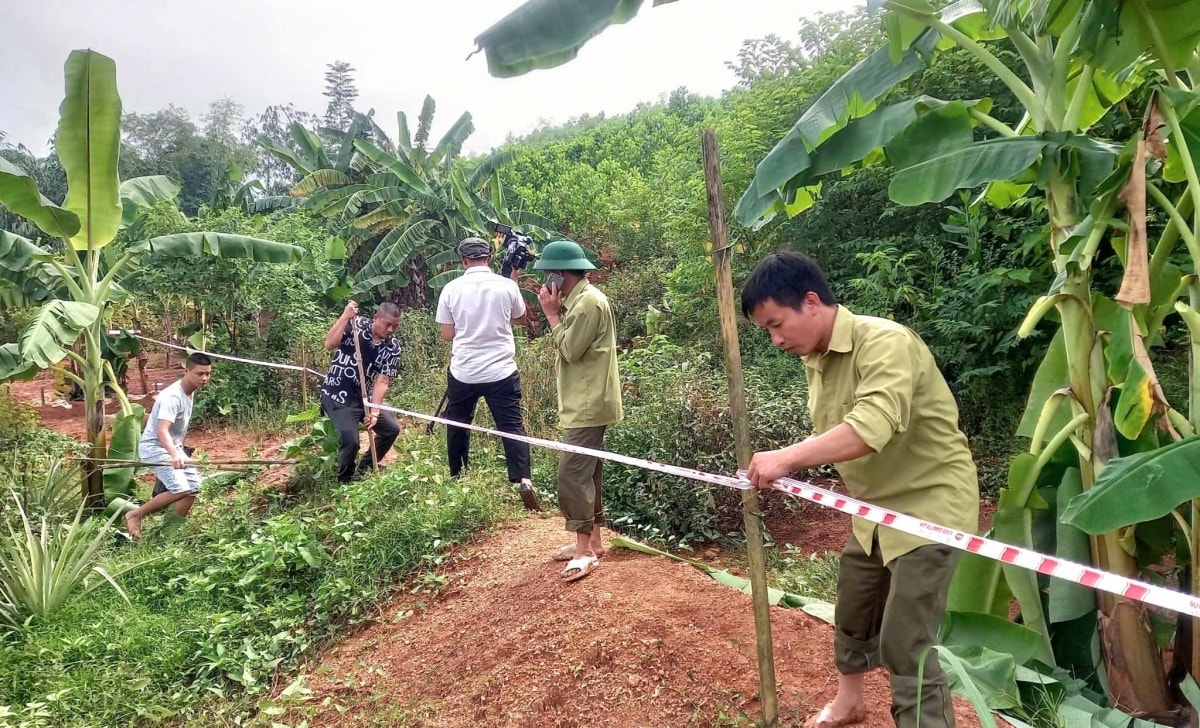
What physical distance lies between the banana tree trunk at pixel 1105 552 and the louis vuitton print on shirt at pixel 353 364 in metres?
4.65

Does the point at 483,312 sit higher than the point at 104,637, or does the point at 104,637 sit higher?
the point at 483,312

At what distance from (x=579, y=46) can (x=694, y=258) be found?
20.4 feet

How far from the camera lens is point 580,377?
3824 millimetres

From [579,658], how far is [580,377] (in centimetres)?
139

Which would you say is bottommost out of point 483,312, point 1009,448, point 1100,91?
point 1009,448

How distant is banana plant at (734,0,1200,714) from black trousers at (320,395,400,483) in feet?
13.0

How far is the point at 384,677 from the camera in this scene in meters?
3.51

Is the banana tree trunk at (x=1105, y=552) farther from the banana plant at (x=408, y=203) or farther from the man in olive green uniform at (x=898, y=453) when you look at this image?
the banana plant at (x=408, y=203)

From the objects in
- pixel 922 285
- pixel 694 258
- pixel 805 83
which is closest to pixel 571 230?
pixel 694 258

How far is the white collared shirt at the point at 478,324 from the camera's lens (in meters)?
4.90

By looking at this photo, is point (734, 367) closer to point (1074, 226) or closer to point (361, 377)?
point (1074, 226)

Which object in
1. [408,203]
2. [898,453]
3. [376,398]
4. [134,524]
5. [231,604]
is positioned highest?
[408,203]

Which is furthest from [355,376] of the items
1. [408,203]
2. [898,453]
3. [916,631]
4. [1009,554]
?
[408,203]

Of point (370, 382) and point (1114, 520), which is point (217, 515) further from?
point (1114, 520)
